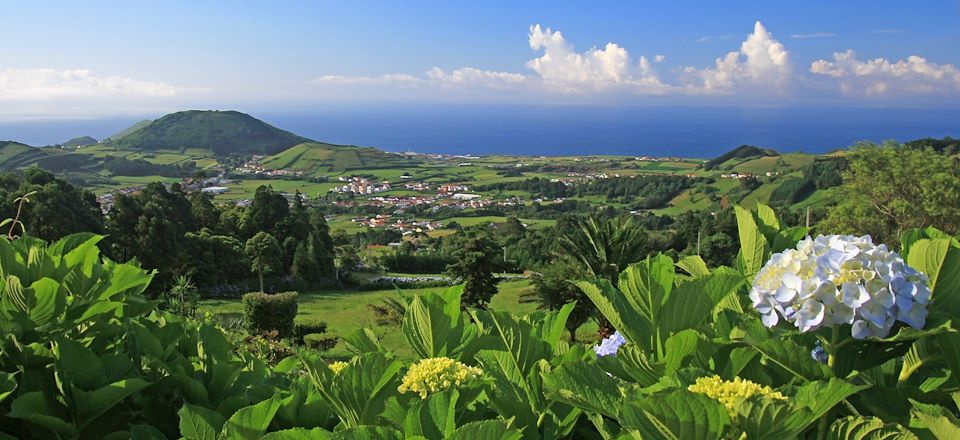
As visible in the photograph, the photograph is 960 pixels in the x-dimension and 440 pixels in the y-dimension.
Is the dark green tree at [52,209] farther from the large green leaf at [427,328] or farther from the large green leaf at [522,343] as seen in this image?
the large green leaf at [522,343]

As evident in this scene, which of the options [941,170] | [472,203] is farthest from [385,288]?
[472,203]

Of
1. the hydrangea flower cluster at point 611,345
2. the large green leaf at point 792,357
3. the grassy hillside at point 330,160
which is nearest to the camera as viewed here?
the large green leaf at point 792,357

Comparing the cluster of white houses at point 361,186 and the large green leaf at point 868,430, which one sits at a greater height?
the large green leaf at point 868,430

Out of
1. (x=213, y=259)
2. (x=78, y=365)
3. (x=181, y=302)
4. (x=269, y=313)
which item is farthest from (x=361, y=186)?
(x=78, y=365)

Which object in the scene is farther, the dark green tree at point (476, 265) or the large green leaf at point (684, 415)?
the dark green tree at point (476, 265)

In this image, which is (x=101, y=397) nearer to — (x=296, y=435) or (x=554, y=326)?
(x=296, y=435)

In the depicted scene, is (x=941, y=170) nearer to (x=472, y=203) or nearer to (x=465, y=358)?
(x=465, y=358)

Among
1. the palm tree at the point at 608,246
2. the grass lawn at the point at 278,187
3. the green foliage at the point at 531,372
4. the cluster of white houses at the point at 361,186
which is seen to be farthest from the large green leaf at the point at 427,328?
the cluster of white houses at the point at 361,186
